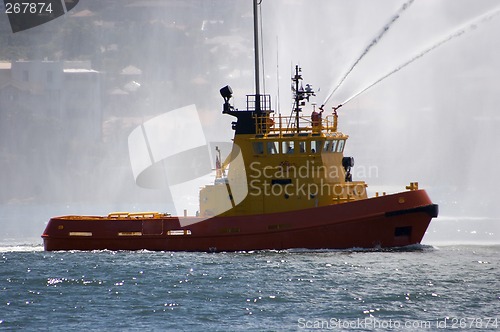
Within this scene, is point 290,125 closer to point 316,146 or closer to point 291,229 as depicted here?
point 316,146

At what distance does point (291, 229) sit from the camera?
38.4 m

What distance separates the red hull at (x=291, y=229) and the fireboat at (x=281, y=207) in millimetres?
36

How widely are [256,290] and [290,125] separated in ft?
31.4

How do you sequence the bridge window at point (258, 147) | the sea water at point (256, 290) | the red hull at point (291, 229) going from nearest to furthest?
1. the sea water at point (256, 290)
2. the red hull at point (291, 229)
3. the bridge window at point (258, 147)

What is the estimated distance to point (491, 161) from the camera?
398 ft

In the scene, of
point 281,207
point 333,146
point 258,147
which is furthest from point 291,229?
point 333,146

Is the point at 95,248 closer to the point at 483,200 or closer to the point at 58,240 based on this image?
the point at 58,240

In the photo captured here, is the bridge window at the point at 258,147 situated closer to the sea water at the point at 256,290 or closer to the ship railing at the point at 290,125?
the ship railing at the point at 290,125

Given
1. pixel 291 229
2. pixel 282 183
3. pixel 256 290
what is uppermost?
pixel 282 183

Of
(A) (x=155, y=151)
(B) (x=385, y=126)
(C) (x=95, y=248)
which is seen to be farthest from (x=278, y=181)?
(A) (x=155, y=151)

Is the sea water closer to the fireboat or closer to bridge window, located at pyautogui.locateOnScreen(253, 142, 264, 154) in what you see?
the fireboat

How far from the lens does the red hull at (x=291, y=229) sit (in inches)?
1487

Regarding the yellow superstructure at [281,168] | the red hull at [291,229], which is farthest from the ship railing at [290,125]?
the red hull at [291,229]

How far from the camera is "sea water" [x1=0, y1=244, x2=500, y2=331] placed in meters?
28.3
